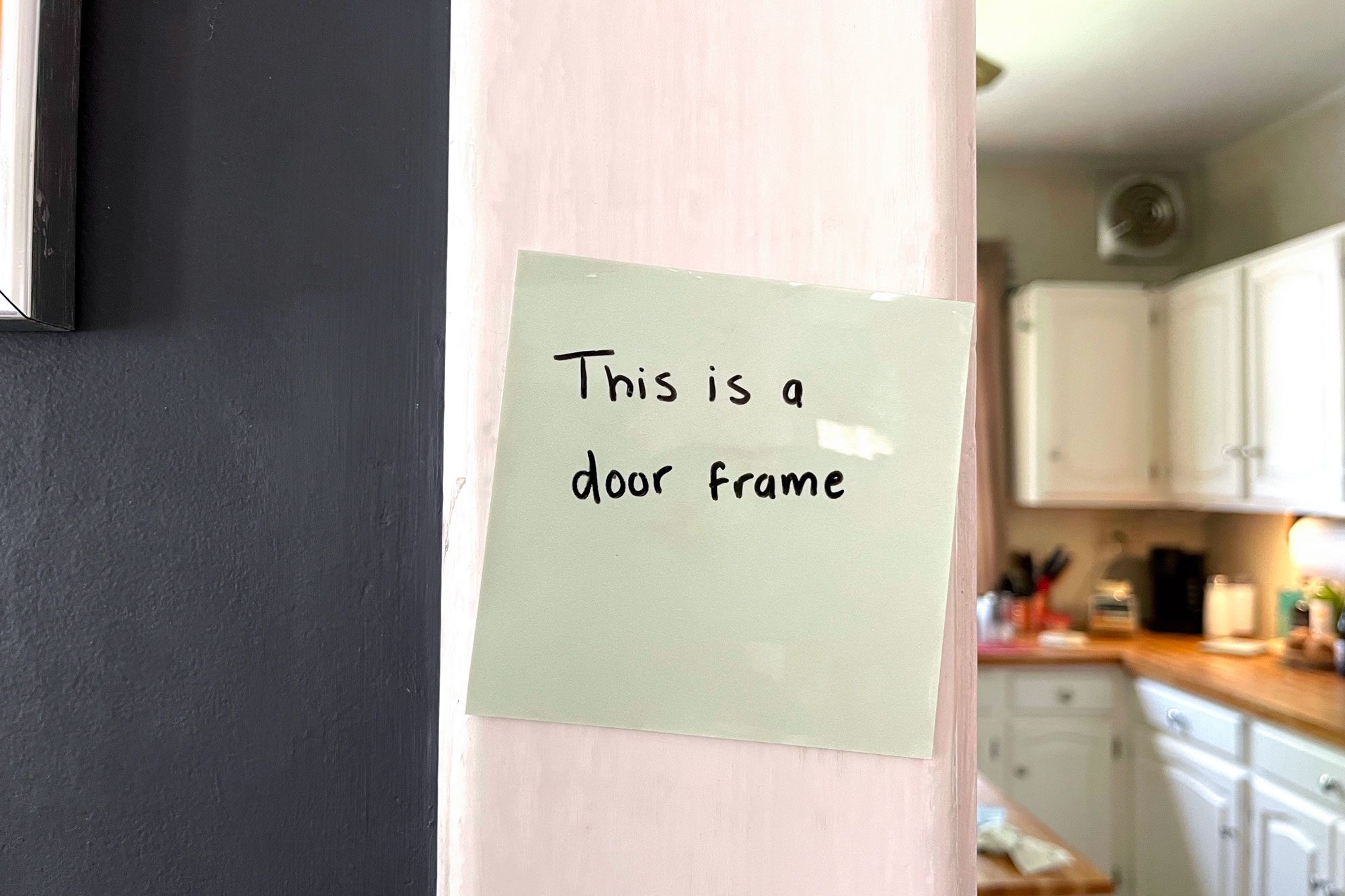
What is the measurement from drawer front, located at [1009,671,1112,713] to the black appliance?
2.06ft

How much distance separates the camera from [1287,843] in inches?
112

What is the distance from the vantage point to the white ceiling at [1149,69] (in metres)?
2.86

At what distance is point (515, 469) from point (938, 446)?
20cm

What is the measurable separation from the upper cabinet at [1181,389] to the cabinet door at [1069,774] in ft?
2.90

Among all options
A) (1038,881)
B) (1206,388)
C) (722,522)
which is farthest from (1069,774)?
(722,522)

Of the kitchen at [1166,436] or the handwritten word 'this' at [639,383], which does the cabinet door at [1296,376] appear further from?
the handwritten word 'this' at [639,383]

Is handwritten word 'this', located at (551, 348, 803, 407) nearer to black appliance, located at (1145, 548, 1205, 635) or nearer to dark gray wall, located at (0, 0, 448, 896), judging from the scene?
dark gray wall, located at (0, 0, 448, 896)

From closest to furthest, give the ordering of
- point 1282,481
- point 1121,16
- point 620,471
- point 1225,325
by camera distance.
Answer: point 620,471 → point 1121,16 → point 1282,481 → point 1225,325

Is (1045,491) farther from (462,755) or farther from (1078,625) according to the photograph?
(462,755)

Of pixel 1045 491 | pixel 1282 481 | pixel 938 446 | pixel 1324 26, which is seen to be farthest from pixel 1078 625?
pixel 938 446

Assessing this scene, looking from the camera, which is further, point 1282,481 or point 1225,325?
point 1225,325

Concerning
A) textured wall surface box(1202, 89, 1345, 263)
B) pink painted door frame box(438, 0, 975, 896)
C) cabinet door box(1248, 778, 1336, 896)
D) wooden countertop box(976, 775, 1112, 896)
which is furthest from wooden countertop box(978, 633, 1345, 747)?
pink painted door frame box(438, 0, 975, 896)

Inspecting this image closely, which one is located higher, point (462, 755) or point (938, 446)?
point (938, 446)

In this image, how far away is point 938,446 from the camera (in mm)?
475
